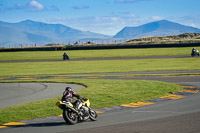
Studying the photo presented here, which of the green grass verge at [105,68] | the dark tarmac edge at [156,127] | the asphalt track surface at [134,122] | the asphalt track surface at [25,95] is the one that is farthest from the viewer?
Answer: the green grass verge at [105,68]

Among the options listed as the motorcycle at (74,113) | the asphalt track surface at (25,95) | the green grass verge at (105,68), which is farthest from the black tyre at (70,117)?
the green grass verge at (105,68)

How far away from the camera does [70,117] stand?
12.9 meters

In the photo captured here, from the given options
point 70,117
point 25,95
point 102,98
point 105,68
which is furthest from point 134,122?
point 105,68

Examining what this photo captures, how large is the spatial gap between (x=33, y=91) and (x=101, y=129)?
524 inches

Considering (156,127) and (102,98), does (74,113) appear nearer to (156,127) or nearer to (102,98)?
(156,127)

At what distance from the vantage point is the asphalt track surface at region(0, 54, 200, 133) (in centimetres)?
1183

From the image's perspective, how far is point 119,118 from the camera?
13875 millimetres

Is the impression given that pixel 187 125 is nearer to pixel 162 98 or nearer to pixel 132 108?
pixel 132 108

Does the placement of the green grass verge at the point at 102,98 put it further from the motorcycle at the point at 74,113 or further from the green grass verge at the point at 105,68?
the green grass verge at the point at 105,68

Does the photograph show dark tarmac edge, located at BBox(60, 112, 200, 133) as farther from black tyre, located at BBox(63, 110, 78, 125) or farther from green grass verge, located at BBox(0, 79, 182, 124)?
green grass verge, located at BBox(0, 79, 182, 124)

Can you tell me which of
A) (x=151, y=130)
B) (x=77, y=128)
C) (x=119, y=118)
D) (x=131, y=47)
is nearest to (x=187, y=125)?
(x=151, y=130)

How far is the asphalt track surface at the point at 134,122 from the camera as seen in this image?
466 inches

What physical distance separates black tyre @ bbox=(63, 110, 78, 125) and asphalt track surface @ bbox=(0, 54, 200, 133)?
7.1 inches

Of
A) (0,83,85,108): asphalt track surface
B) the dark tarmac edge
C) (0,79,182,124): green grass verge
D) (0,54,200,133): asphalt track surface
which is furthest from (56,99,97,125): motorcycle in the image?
(0,83,85,108): asphalt track surface
